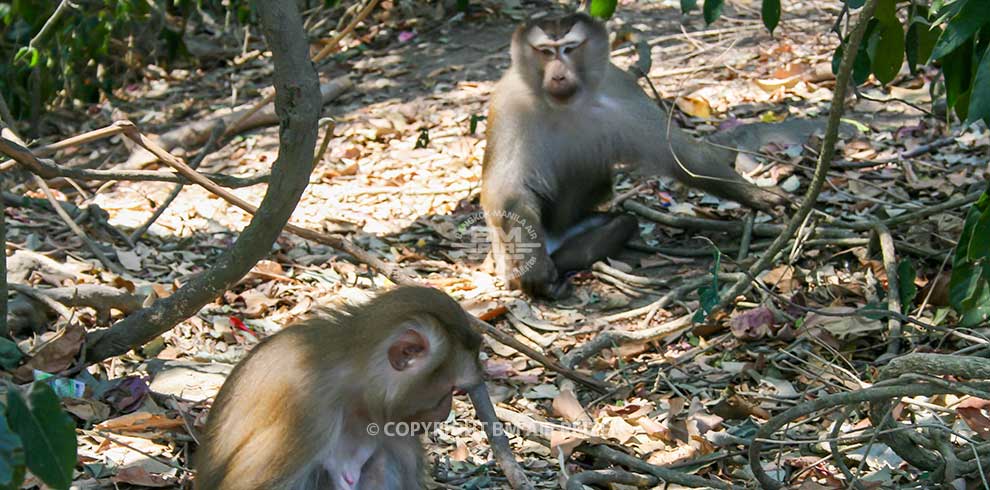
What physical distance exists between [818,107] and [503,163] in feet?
7.82

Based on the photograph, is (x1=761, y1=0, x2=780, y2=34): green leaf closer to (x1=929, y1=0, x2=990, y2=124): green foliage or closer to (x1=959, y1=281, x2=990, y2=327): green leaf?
(x1=929, y1=0, x2=990, y2=124): green foliage

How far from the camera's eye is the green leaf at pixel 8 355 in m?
4.30

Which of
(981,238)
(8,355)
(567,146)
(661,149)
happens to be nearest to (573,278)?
(567,146)

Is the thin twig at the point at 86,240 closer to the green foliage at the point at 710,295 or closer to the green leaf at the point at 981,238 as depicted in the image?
the green foliage at the point at 710,295

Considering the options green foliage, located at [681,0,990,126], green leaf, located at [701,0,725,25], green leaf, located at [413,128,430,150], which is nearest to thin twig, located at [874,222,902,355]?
green foliage, located at [681,0,990,126]

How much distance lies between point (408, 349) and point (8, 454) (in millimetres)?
1563

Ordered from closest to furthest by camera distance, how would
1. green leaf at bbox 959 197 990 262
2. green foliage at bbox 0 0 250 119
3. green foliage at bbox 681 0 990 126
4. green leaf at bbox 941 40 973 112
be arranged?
green foliage at bbox 681 0 990 126, green leaf at bbox 959 197 990 262, green leaf at bbox 941 40 973 112, green foliage at bbox 0 0 250 119

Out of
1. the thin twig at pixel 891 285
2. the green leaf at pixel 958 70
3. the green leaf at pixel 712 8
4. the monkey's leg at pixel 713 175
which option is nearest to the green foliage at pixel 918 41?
the green leaf at pixel 958 70

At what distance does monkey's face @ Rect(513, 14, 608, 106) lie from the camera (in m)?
6.60

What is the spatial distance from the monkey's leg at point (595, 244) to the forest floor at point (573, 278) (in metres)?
0.11

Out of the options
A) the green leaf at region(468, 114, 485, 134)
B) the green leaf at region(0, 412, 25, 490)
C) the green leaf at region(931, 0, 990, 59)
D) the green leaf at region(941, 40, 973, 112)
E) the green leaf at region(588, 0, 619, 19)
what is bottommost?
the green leaf at region(468, 114, 485, 134)

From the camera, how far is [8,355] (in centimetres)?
432

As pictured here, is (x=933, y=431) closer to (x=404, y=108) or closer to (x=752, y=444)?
(x=752, y=444)

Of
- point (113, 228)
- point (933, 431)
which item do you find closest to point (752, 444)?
point (933, 431)
